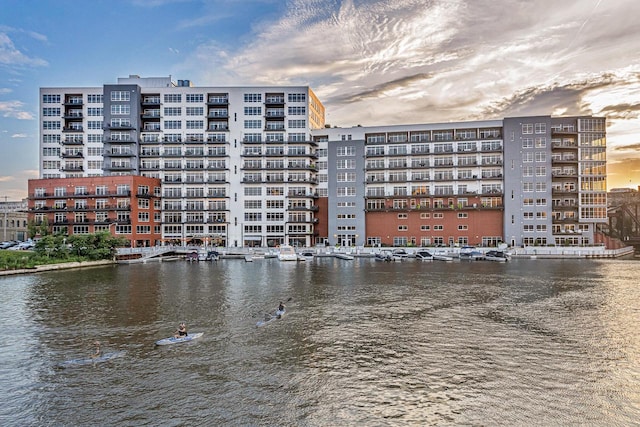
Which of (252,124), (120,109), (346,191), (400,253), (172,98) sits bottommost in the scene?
(400,253)

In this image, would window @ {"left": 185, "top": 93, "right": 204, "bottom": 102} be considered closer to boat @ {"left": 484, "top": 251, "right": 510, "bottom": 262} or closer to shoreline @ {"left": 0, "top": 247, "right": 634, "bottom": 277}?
shoreline @ {"left": 0, "top": 247, "right": 634, "bottom": 277}

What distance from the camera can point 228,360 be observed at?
2708cm

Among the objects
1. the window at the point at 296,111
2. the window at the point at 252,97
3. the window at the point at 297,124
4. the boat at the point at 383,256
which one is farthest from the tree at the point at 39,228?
the boat at the point at 383,256

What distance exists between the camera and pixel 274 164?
120m

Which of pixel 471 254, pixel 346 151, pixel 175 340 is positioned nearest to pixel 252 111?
pixel 346 151

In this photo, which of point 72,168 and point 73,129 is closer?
point 73,129

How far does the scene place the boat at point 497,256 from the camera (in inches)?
3650

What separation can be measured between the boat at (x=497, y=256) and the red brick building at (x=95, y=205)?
82.0 m

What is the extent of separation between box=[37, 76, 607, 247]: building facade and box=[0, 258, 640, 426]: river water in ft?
204

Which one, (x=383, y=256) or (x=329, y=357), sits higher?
(x=383, y=256)

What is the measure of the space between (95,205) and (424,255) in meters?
79.8

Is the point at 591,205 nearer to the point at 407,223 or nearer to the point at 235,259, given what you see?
the point at 407,223

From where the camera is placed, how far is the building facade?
113812 millimetres

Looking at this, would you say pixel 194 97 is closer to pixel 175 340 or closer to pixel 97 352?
pixel 175 340
